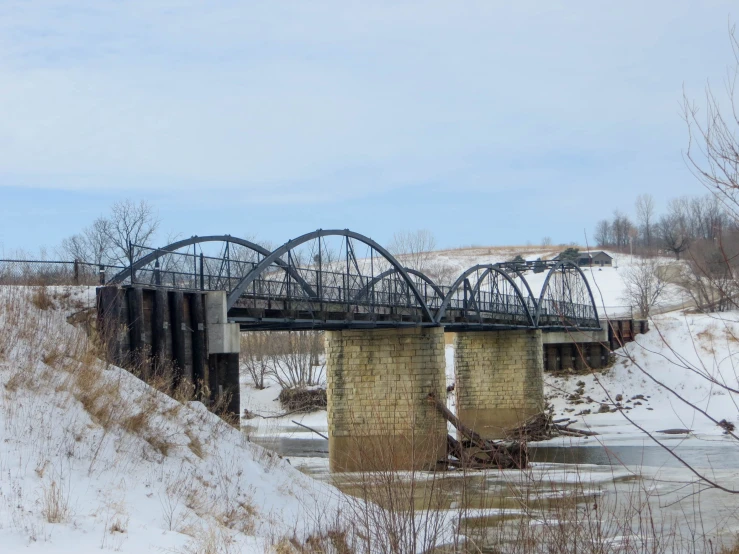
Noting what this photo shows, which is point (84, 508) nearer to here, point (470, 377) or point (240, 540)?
point (240, 540)

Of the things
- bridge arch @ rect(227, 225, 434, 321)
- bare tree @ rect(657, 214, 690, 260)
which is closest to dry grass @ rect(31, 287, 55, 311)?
bridge arch @ rect(227, 225, 434, 321)

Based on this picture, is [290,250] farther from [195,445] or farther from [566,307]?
[566,307]

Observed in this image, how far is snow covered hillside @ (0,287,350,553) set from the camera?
10180 mm

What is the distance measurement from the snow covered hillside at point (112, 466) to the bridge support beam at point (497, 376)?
132 ft

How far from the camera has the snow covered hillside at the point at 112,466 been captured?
10180mm

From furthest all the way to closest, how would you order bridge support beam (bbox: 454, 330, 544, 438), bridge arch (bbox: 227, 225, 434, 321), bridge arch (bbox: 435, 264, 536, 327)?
bridge support beam (bbox: 454, 330, 544, 438)
bridge arch (bbox: 435, 264, 536, 327)
bridge arch (bbox: 227, 225, 434, 321)

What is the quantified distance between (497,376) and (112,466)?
4659 centimetres

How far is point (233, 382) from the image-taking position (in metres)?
24.3

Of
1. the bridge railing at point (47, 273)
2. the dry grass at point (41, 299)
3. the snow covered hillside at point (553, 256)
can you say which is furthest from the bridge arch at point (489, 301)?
the snow covered hillside at point (553, 256)

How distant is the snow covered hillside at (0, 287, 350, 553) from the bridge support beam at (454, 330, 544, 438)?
4019 centimetres

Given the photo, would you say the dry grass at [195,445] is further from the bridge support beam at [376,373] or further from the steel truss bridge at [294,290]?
the bridge support beam at [376,373]

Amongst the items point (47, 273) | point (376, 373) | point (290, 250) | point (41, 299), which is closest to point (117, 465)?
point (41, 299)

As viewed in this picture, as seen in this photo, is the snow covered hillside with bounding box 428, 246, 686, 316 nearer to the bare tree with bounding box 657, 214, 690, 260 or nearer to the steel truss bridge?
the steel truss bridge

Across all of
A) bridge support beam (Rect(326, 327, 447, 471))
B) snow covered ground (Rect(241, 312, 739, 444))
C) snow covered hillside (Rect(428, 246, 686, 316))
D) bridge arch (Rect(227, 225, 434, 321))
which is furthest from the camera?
snow covered hillside (Rect(428, 246, 686, 316))
